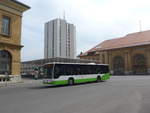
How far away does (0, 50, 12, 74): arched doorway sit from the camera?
23881mm

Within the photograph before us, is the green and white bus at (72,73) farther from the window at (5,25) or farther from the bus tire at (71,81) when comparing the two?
the window at (5,25)

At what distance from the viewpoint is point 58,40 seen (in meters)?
92.3

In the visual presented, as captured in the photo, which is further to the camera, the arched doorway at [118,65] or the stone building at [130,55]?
the arched doorway at [118,65]

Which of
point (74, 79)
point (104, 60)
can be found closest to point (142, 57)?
point (104, 60)

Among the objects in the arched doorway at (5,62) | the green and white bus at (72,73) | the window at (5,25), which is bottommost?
the green and white bus at (72,73)

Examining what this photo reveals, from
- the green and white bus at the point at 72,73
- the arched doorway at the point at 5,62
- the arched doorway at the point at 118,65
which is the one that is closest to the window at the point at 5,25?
the arched doorway at the point at 5,62

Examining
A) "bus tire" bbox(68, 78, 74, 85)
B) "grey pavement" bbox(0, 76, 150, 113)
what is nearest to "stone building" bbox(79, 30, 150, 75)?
"bus tire" bbox(68, 78, 74, 85)

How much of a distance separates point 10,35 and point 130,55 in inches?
1534

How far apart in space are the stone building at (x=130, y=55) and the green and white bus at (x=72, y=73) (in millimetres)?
29218

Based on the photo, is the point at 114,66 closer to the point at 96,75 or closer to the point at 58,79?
the point at 96,75

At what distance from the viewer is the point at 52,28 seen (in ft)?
309

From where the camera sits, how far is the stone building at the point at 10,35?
78.9 feet

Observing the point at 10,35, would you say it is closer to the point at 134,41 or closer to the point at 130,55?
the point at 130,55

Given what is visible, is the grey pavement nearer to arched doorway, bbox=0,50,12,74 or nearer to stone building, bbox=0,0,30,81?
arched doorway, bbox=0,50,12,74
